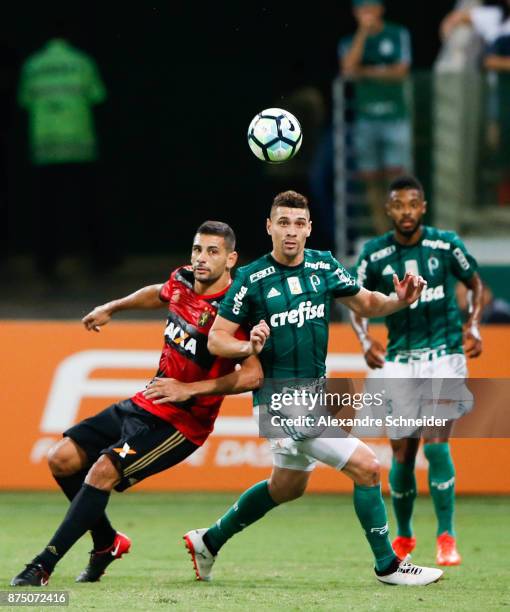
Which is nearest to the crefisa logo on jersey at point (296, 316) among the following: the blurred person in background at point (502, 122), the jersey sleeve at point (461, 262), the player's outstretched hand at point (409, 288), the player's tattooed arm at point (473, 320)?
the player's outstretched hand at point (409, 288)

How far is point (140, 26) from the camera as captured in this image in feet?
57.4

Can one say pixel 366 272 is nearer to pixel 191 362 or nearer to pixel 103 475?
pixel 191 362

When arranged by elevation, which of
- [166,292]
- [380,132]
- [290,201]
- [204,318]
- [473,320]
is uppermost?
[380,132]

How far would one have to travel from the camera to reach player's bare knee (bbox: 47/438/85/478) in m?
7.49

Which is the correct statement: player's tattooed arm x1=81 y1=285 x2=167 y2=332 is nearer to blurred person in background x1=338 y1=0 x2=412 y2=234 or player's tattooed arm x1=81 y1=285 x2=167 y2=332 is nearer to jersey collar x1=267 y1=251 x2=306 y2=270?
jersey collar x1=267 y1=251 x2=306 y2=270

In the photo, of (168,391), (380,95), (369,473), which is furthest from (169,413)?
(380,95)

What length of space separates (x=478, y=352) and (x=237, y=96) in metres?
9.31

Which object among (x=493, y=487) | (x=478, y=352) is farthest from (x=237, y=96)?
(x=478, y=352)

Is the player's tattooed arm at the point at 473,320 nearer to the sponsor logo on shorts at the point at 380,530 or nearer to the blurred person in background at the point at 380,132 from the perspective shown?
the sponsor logo on shorts at the point at 380,530

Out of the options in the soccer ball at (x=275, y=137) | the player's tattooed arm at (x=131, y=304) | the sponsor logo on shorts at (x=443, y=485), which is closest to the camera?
the player's tattooed arm at (x=131, y=304)

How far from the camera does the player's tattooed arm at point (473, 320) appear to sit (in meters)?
8.69

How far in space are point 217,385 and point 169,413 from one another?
34 centimetres

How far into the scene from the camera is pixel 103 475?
23.9 feet

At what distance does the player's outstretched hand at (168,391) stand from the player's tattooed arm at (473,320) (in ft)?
6.84
